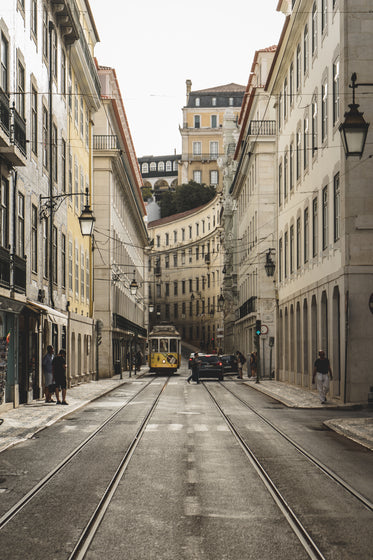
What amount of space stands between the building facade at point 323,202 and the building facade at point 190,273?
57.6m

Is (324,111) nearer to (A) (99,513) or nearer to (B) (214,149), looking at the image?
(A) (99,513)

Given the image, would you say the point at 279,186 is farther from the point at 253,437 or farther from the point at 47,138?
the point at 253,437

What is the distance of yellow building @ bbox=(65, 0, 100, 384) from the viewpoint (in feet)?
134

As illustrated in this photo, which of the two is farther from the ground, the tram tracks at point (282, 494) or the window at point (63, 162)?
the window at point (63, 162)

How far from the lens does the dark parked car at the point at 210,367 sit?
51.7 metres

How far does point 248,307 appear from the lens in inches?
2689

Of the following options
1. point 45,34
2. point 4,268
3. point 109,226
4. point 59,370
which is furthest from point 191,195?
point 4,268

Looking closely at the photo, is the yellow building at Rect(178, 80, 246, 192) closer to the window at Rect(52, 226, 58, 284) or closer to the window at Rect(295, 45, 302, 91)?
the window at Rect(295, 45, 302, 91)

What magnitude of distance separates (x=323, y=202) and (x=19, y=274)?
12690 mm

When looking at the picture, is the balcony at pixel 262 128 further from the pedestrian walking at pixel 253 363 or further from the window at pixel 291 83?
the window at pixel 291 83

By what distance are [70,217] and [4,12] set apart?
54.3ft

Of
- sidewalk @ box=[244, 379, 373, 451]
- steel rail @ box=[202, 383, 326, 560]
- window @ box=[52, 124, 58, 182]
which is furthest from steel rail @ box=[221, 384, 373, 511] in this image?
window @ box=[52, 124, 58, 182]

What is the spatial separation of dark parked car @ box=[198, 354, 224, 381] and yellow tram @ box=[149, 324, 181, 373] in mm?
8513

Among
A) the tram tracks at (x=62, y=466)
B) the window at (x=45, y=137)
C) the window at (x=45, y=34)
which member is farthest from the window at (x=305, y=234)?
the tram tracks at (x=62, y=466)
